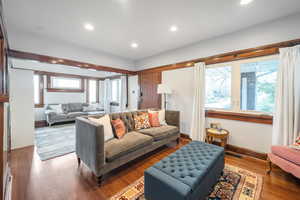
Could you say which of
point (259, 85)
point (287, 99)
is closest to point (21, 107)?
point (259, 85)

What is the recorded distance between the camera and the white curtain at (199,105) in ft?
10.5

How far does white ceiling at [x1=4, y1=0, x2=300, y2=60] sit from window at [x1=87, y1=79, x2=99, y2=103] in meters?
4.00

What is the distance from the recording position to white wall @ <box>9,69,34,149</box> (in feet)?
9.93

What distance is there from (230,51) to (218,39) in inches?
17.0

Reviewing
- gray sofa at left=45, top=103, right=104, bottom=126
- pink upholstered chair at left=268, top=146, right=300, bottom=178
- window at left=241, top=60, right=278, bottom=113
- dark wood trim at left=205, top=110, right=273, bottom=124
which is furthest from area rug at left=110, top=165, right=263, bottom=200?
gray sofa at left=45, top=103, right=104, bottom=126

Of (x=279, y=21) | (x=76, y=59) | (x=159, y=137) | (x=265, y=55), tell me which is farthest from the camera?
(x=76, y=59)

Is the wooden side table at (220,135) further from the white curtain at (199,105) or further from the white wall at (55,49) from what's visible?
the white wall at (55,49)

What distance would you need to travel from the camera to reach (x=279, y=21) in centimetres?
232

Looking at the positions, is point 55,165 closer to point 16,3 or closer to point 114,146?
point 114,146

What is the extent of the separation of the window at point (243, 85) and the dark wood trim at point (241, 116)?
0.41 ft

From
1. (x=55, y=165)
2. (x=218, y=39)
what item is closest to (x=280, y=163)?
(x=218, y=39)

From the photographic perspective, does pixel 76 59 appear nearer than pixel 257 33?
No

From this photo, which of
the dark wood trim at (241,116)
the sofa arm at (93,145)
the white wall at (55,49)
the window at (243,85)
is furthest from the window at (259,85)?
the white wall at (55,49)

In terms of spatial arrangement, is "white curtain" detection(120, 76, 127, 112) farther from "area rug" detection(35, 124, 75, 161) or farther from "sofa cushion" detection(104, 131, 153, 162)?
"sofa cushion" detection(104, 131, 153, 162)
